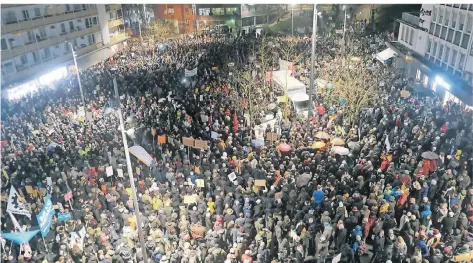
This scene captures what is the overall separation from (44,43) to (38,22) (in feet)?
5.47

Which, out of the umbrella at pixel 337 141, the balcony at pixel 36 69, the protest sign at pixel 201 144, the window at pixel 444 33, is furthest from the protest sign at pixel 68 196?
the window at pixel 444 33

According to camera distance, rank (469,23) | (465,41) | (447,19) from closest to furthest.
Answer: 1. (469,23)
2. (465,41)
3. (447,19)

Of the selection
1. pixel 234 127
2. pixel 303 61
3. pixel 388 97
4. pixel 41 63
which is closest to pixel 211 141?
pixel 234 127

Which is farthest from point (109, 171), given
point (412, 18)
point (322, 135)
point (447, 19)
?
point (412, 18)

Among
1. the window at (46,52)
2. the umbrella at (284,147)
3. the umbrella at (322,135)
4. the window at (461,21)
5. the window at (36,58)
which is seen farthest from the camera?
the window at (46,52)

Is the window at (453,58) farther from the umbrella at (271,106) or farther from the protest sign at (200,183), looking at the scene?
the protest sign at (200,183)

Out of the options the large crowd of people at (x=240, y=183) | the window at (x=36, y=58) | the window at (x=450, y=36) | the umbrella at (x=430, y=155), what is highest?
the window at (x=450, y=36)

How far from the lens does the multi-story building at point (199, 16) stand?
5708cm

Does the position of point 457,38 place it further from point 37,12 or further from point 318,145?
point 37,12

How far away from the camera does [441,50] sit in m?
23.0

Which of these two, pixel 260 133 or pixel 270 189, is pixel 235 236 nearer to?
pixel 270 189

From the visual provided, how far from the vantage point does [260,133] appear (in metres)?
18.6

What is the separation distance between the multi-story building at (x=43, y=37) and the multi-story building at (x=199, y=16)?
20.1 metres

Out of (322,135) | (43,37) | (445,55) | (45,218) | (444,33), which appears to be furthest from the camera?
(43,37)
